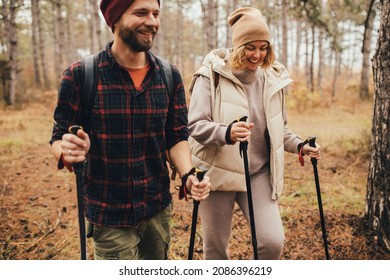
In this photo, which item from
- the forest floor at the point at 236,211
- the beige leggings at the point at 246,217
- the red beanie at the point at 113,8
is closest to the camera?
the red beanie at the point at 113,8

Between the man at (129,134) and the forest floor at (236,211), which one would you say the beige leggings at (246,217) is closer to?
the man at (129,134)

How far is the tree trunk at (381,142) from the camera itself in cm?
327

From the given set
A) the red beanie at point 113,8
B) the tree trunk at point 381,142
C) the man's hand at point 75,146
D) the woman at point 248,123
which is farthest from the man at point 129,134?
the tree trunk at point 381,142

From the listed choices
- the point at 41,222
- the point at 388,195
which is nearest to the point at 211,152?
the point at 388,195

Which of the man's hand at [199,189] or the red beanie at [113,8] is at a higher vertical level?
the red beanie at [113,8]

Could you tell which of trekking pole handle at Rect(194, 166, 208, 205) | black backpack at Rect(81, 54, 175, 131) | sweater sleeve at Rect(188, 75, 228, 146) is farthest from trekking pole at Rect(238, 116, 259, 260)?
black backpack at Rect(81, 54, 175, 131)

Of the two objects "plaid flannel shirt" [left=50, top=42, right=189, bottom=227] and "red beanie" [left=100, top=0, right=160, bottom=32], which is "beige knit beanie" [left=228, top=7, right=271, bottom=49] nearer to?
"plaid flannel shirt" [left=50, top=42, right=189, bottom=227]

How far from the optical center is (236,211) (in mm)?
4988

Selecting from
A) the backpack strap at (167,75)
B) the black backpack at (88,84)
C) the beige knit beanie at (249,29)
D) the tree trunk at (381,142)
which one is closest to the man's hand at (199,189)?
the backpack strap at (167,75)

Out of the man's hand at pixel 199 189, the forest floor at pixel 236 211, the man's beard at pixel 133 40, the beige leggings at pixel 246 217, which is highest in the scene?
the man's beard at pixel 133 40

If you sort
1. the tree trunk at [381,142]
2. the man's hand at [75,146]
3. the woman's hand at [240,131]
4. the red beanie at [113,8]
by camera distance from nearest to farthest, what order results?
1. the man's hand at [75,146]
2. the red beanie at [113,8]
3. the woman's hand at [240,131]
4. the tree trunk at [381,142]

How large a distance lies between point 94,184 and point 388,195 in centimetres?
274

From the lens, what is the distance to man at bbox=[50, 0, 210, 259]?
2.04 metres

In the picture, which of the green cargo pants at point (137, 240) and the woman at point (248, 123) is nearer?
the green cargo pants at point (137, 240)
